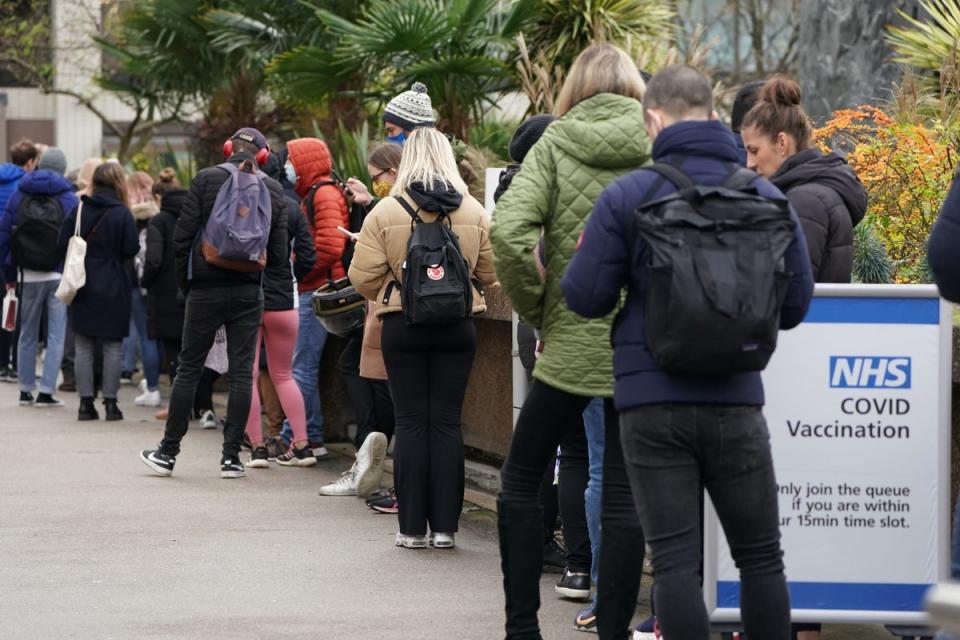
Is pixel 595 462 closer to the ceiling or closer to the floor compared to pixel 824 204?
closer to the floor

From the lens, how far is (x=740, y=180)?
14.0 ft

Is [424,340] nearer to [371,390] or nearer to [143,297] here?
[371,390]

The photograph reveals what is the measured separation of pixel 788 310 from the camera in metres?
4.38

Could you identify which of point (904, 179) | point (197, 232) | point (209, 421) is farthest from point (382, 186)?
point (209, 421)

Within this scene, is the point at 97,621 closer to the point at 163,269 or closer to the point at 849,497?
the point at 849,497

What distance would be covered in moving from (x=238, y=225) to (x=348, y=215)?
1.08 metres

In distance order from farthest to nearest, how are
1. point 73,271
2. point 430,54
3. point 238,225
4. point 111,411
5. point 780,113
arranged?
point 430,54
point 111,411
point 73,271
point 238,225
point 780,113

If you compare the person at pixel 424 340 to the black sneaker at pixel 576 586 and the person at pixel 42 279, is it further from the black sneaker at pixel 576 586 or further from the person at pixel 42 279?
the person at pixel 42 279

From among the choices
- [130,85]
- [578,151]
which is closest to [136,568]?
[578,151]

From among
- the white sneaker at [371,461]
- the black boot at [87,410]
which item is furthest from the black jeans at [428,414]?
the black boot at [87,410]

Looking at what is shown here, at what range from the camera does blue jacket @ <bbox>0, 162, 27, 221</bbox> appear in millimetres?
15078

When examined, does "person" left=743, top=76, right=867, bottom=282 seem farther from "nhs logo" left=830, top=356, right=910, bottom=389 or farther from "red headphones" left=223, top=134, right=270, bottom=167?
"red headphones" left=223, top=134, right=270, bottom=167

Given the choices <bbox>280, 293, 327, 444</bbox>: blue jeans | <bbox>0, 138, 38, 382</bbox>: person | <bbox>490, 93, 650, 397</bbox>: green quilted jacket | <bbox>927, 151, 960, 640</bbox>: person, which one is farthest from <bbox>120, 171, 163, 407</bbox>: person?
<bbox>927, 151, 960, 640</bbox>: person

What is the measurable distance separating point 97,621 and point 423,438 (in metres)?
1.89
